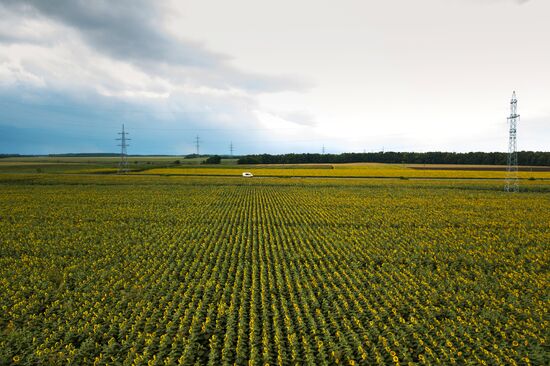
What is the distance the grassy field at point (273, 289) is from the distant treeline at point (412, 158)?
11576 cm

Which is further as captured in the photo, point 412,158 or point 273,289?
point 412,158

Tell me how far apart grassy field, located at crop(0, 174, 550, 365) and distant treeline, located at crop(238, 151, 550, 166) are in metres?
116

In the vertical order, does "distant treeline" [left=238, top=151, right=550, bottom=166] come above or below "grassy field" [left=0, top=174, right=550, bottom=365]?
above

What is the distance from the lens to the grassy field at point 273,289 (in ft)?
30.8

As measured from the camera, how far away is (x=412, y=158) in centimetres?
14262

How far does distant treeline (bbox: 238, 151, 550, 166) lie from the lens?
12206 centimetres

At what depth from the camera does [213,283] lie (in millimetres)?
13781

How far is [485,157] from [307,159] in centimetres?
7372

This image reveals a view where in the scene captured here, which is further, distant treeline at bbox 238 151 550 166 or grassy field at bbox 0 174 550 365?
distant treeline at bbox 238 151 550 166

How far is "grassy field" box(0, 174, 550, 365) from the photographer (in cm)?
938

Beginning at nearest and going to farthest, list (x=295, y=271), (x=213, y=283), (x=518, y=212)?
(x=213, y=283), (x=295, y=271), (x=518, y=212)

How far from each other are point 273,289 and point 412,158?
474 ft

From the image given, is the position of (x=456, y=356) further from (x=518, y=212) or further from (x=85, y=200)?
(x=85, y=200)

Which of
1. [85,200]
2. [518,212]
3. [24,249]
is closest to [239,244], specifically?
[24,249]
